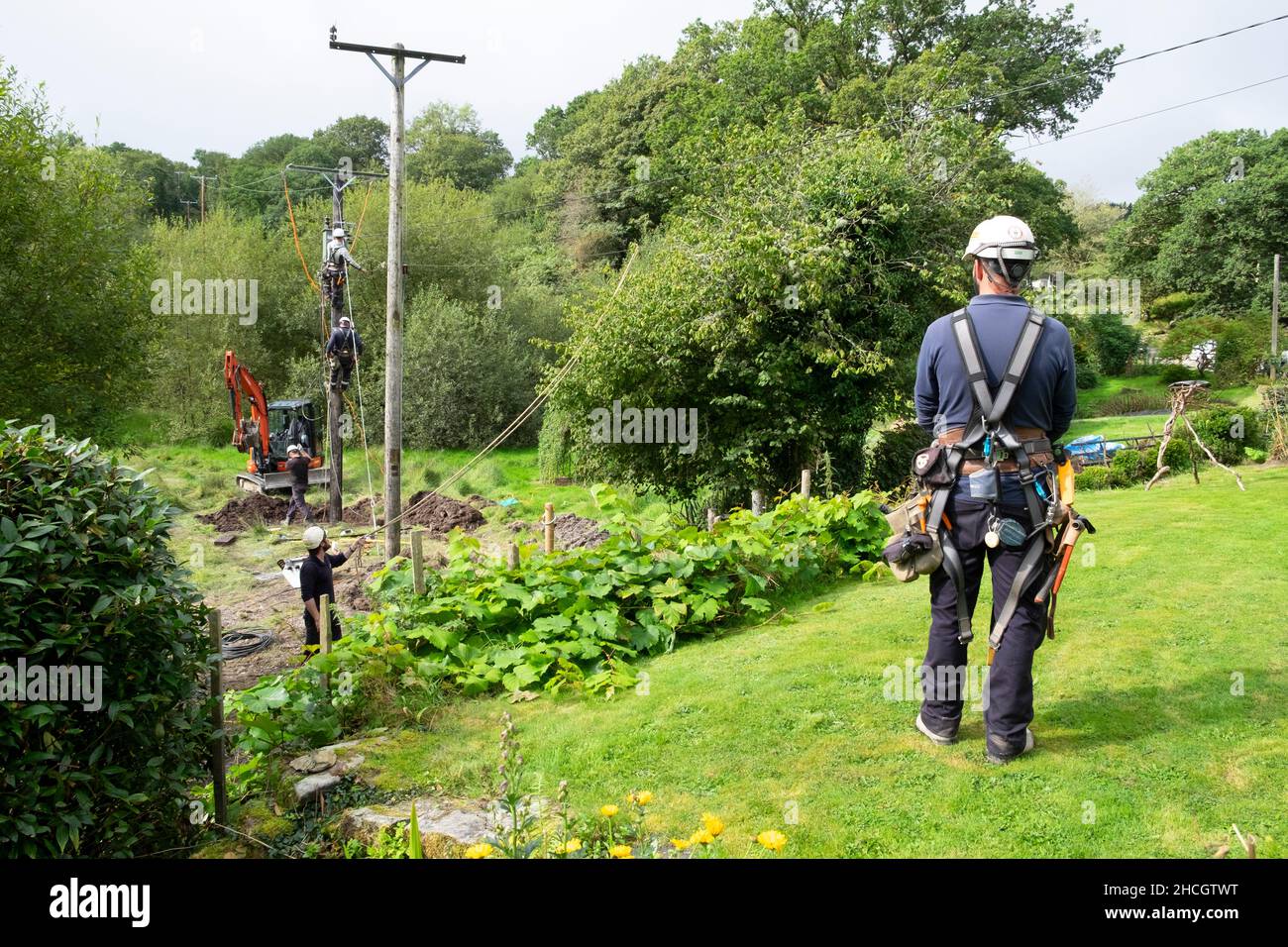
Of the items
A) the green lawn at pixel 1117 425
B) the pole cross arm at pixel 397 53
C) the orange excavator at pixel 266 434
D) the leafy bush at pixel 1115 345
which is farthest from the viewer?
the leafy bush at pixel 1115 345

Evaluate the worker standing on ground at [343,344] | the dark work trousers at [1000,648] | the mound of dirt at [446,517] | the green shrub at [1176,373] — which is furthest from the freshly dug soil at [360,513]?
the green shrub at [1176,373]

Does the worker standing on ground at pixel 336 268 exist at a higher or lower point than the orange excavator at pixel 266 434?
higher

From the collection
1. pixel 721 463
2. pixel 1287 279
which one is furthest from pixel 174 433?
pixel 1287 279

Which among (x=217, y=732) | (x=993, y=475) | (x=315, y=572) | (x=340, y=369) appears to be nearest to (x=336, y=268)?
(x=340, y=369)

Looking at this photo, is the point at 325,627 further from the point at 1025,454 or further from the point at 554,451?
the point at 554,451

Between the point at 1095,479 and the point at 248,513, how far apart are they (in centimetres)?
2137

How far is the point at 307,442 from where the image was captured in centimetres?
2864

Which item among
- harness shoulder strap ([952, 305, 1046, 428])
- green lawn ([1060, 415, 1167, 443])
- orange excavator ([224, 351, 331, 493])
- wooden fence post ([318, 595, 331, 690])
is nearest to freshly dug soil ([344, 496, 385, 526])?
orange excavator ([224, 351, 331, 493])

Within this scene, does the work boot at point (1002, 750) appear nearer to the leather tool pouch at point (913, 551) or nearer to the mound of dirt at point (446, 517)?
the leather tool pouch at point (913, 551)

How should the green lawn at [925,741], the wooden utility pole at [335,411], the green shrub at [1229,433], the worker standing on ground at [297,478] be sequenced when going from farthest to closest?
the worker standing on ground at [297,478], the wooden utility pole at [335,411], the green shrub at [1229,433], the green lawn at [925,741]

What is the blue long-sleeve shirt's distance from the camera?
465cm

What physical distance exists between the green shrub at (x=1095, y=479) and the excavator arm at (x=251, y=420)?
70.9ft

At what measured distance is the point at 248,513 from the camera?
25312 mm

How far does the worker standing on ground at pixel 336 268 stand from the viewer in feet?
73.0
